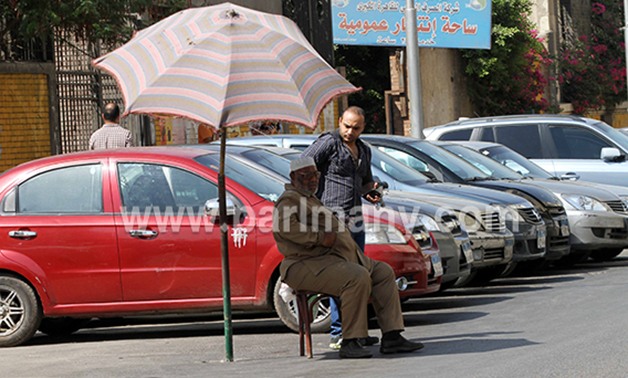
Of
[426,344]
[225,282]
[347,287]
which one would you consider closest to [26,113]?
[225,282]

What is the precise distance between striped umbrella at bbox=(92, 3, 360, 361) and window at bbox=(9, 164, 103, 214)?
2017mm

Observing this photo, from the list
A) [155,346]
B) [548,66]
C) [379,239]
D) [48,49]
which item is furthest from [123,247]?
[548,66]

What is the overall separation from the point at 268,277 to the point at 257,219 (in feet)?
1.54

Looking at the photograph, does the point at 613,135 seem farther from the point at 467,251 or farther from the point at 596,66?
the point at 596,66

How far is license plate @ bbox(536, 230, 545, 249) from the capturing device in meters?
15.5

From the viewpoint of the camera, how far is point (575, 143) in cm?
1998

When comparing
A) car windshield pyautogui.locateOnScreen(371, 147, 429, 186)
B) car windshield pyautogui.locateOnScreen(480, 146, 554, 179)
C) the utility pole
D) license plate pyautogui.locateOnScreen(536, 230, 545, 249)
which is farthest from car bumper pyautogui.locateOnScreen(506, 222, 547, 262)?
the utility pole

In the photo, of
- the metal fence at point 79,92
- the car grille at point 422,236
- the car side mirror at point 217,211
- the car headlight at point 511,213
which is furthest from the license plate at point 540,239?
the metal fence at point 79,92

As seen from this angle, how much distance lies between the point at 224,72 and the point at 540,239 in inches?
275

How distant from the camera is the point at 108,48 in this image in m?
22.3

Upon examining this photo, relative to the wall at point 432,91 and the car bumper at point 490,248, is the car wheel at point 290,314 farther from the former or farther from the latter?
the wall at point 432,91

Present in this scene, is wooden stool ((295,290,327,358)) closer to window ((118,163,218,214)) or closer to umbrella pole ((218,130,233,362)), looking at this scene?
umbrella pole ((218,130,233,362))

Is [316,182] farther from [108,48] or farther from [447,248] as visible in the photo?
[108,48]

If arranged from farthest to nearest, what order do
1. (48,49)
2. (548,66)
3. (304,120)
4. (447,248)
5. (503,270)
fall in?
(548,66) < (48,49) < (503,270) < (447,248) < (304,120)
